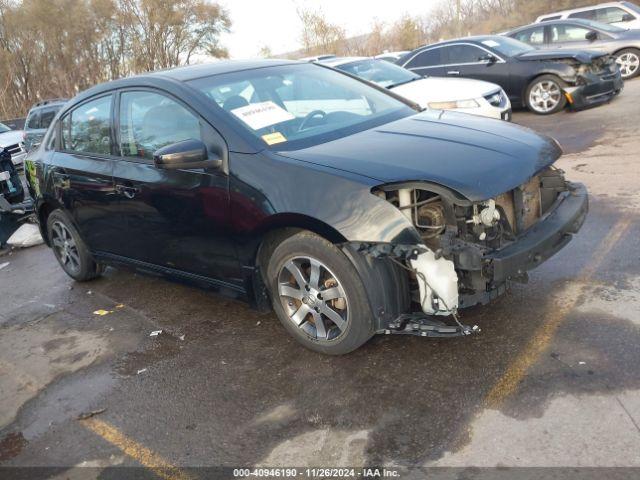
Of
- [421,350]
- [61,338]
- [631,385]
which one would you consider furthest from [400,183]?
[61,338]

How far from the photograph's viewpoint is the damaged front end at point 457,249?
3.05m

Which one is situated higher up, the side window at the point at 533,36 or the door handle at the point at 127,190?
the side window at the point at 533,36

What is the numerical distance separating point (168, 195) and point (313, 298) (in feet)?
4.20

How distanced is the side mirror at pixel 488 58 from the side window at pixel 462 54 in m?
0.06

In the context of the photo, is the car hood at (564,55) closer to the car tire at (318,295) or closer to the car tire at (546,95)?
the car tire at (546,95)

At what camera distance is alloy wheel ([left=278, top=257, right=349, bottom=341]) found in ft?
11.1

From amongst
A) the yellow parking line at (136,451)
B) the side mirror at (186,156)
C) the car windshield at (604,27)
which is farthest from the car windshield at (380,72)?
the yellow parking line at (136,451)

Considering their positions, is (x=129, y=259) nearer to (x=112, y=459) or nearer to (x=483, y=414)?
(x=112, y=459)

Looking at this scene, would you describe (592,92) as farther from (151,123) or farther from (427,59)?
(151,123)

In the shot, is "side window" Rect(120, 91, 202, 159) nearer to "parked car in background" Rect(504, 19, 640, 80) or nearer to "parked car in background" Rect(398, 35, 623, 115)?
"parked car in background" Rect(398, 35, 623, 115)

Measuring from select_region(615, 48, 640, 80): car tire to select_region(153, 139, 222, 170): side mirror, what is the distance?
39.7 feet

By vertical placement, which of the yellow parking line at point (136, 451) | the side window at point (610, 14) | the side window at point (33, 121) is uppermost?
the side window at point (610, 14)

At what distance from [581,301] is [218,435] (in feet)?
7.96

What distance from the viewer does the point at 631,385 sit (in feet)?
9.50
